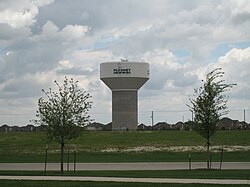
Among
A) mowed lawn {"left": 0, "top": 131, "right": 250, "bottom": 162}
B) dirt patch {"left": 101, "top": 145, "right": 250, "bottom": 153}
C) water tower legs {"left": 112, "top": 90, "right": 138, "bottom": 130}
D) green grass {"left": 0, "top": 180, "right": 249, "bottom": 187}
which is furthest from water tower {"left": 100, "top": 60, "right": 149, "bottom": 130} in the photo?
green grass {"left": 0, "top": 180, "right": 249, "bottom": 187}

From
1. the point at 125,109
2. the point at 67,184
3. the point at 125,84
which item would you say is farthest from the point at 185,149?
the point at 125,109

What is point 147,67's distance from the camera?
310ft

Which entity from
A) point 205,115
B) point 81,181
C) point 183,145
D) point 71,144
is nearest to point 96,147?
point 71,144

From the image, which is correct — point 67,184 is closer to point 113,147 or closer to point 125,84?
point 113,147

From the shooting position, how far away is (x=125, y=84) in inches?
3661

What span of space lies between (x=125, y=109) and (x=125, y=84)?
14.2 ft

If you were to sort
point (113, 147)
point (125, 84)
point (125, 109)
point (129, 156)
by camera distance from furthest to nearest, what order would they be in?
point (125, 109)
point (125, 84)
point (113, 147)
point (129, 156)

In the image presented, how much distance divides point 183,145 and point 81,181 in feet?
120

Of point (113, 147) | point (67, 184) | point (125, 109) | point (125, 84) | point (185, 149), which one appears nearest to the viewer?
point (67, 184)

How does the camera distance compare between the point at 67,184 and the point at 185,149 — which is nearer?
the point at 67,184

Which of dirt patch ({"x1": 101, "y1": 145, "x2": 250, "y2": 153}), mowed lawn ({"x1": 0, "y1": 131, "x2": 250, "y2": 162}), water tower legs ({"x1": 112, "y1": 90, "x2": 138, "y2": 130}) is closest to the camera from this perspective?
mowed lawn ({"x1": 0, "y1": 131, "x2": 250, "y2": 162})

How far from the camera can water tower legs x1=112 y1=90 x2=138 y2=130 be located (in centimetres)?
9350

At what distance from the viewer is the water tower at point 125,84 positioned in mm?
92500

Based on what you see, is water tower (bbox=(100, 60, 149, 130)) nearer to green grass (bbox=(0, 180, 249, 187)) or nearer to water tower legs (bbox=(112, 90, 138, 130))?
water tower legs (bbox=(112, 90, 138, 130))
